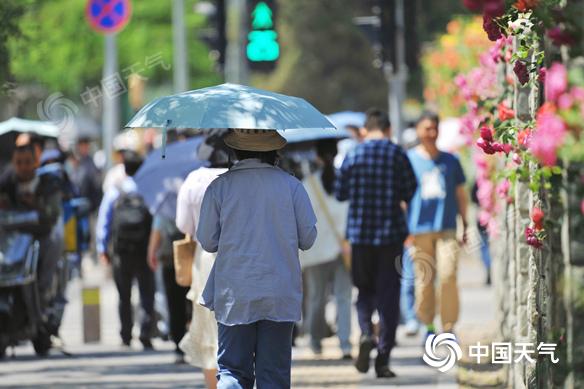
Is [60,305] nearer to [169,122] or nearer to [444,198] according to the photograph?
[444,198]

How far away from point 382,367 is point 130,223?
3857mm

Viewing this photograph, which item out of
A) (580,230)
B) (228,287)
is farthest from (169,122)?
(580,230)

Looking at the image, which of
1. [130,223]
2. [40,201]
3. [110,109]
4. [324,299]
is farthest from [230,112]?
[110,109]

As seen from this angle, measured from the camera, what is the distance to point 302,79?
6762 cm

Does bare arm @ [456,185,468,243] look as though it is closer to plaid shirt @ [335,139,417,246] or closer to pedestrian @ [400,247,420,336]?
pedestrian @ [400,247,420,336]

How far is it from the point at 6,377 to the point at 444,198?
3.91 meters

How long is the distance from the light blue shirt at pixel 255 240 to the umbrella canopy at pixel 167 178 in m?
5.22

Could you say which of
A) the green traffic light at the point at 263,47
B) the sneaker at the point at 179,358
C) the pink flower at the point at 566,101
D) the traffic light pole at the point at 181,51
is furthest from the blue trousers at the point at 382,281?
the traffic light pole at the point at 181,51

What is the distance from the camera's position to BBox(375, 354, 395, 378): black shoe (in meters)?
12.8

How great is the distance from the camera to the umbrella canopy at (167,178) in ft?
45.9

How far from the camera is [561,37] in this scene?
6039mm

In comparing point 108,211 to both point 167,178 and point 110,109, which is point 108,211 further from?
point 110,109

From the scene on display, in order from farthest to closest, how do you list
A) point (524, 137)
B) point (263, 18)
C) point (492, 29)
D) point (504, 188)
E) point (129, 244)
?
point (263, 18) < point (129, 244) < point (504, 188) < point (524, 137) < point (492, 29)

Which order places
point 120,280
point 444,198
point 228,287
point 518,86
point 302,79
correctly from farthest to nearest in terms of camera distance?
point 302,79, point 120,280, point 444,198, point 518,86, point 228,287
